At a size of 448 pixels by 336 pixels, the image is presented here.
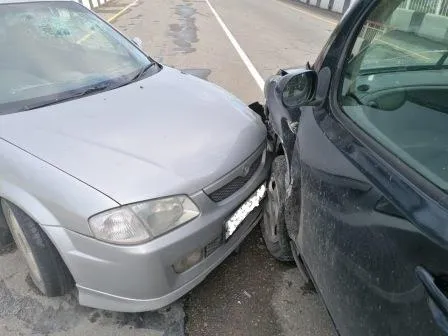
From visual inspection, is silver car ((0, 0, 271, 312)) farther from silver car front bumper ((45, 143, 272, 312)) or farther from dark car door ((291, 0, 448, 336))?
dark car door ((291, 0, 448, 336))

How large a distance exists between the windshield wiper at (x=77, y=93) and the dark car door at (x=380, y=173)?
5.01ft


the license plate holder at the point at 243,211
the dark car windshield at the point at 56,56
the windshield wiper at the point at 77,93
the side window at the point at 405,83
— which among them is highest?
the side window at the point at 405,83

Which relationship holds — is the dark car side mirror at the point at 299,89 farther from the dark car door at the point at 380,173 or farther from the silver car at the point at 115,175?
the silver car at the point at 115,175

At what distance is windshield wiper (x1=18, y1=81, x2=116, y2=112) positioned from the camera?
267 centimetres

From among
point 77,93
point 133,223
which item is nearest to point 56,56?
point 77,93

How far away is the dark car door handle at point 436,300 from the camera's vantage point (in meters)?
1.06

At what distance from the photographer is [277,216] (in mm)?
2729

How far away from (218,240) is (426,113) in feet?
4.33

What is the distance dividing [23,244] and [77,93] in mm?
1060

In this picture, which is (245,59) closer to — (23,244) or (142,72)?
(142,72)

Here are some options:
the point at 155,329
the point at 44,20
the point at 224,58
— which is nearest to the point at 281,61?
the point at 224,58

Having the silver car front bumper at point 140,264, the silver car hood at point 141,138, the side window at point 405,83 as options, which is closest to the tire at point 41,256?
the silver car front bumper at point 140,264

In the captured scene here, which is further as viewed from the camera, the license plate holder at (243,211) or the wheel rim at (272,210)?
the wheel rim at (272,210)

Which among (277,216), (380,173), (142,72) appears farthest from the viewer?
(142,72)
